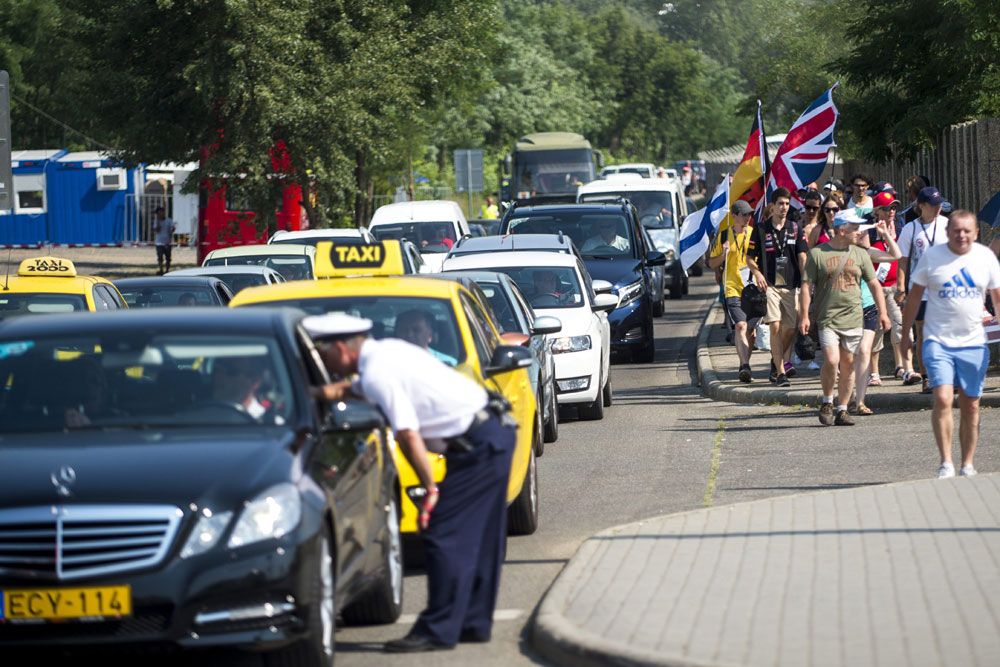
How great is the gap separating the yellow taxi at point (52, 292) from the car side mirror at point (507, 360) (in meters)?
6.70

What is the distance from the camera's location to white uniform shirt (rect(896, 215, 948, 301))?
15.6 meters

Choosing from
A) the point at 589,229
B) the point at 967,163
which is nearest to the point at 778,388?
the point at 967,163

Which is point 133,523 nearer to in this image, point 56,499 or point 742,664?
point 56,499

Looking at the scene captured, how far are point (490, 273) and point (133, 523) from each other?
8747mm

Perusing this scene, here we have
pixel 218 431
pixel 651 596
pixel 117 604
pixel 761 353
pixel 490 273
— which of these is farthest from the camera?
pixel 761 353

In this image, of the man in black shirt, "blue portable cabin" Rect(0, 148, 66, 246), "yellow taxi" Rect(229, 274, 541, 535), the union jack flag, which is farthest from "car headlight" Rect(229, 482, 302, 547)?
"blue portable cabin" Rect(0, 148, 66, 246)

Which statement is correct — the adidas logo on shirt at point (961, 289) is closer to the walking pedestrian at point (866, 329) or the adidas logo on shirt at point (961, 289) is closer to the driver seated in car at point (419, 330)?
the walking pedestrian at point (866, 329)

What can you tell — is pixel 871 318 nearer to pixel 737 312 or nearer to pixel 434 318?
pixel 737 312

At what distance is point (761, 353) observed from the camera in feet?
70.5

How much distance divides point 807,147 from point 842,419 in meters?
6.14

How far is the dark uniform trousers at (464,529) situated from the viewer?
23.5 ft

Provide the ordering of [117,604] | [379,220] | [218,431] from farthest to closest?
[379,220] → [218,431] → [117,604]

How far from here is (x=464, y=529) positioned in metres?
7.18

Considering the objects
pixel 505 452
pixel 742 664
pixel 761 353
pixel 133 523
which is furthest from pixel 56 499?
pixel 761 353
